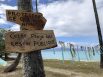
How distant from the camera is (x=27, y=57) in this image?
11273 millimetres

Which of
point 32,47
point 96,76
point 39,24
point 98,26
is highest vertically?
point 98,26

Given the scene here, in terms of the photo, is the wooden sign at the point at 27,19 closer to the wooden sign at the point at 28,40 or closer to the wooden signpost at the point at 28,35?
the wooden signpost at the point at 28,35

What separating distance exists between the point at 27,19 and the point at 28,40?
0.74 meters

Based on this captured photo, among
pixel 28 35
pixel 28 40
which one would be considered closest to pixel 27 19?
pixel 28 35

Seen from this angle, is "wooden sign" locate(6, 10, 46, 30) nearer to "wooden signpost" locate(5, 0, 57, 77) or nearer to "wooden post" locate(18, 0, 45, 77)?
"wooden signpost" locate(5, 0, 57, 77)

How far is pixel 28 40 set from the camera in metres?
9.52

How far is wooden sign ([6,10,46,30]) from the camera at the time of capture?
31.7 feet

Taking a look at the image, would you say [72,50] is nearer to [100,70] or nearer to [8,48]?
[100,70]

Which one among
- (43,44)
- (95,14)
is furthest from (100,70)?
(43,44)

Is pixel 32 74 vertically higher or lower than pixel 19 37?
lower

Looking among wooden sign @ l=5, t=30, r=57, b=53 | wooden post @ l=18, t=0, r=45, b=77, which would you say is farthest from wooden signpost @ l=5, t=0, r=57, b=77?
wooden post @ l=18, t=0, r=45, b=77

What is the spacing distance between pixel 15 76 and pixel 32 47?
1224 cm

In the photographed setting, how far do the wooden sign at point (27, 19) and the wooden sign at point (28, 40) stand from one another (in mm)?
281

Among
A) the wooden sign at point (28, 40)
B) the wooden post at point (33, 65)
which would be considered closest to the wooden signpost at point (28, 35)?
the wooden sign at point (28, 40)
